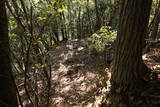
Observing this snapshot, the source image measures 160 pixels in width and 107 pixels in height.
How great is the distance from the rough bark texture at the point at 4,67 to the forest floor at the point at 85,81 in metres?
1.28

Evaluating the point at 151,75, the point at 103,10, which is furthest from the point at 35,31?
the point at 103,10

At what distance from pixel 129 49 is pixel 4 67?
186 centimetres

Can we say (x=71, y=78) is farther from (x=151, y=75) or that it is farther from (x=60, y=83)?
(x=151, y=75)

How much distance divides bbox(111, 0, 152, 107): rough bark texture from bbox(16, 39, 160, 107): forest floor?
29 centimetres

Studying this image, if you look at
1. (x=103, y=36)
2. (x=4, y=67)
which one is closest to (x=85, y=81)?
(x=103, y=36)

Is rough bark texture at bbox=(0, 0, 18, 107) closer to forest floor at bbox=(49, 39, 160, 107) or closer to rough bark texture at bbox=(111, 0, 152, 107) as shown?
forest floor at bbox=(49, 39, 160, 107)

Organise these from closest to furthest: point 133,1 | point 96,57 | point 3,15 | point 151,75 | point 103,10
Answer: point 3,15
point 133,1
point 151,75
point 96,57
point 103,10

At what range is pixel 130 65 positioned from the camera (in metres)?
2.10

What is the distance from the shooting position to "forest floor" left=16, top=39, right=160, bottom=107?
206 cm

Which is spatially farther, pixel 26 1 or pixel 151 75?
pixel 151 75

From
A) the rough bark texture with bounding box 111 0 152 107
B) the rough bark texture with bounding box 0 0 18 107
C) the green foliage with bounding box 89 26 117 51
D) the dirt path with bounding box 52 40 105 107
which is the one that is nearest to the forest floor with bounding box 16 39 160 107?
the dirt path with bounding box 52 40 105 107

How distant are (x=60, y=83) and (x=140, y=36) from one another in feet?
14.0

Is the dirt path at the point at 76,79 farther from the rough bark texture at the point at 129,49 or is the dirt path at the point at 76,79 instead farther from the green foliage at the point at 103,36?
the rough bark texture at the point at 129,49

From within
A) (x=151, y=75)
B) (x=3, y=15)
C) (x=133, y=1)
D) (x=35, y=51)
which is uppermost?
(x=133, y=1)
